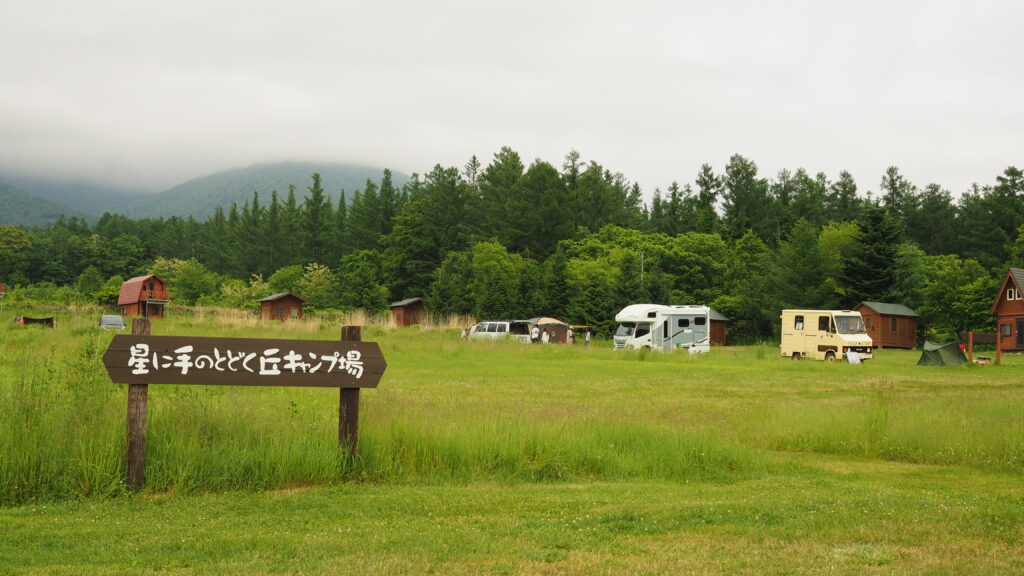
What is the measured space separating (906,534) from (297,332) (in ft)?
104

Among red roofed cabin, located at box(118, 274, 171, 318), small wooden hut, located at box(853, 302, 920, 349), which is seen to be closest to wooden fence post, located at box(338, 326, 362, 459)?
small wooden hut, located at box(853, 302, 920, 349)

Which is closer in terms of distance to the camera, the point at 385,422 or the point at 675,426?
the point at 385,422

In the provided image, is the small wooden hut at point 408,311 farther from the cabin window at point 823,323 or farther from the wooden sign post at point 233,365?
the wooden sign post at point 233,365

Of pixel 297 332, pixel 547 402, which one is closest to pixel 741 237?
pixel 297 332

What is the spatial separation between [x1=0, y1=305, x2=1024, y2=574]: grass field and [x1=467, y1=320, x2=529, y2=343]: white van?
27.1 m

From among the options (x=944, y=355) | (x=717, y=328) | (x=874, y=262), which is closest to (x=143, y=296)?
(x=717, y=328)

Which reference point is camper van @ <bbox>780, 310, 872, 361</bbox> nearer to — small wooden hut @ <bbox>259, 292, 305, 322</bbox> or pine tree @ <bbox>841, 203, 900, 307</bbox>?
pine tree @ <bbox>841, 203, 900, 307</bbox>

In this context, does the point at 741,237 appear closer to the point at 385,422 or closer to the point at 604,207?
the point at 604,207

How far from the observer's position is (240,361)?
7633 mm

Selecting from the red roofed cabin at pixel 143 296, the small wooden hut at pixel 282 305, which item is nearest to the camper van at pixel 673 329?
the small wooden hut at pixel 282 305

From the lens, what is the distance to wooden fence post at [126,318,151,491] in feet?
23.3

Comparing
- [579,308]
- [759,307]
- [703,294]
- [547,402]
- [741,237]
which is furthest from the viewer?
[741,237]

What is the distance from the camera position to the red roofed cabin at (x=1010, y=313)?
39.5 metres

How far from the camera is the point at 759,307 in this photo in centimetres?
5547
